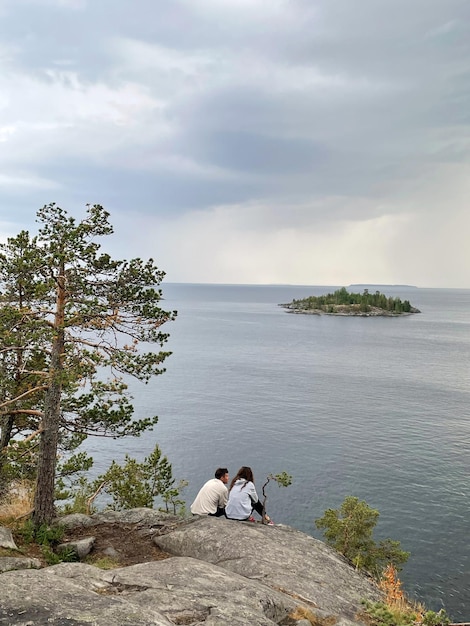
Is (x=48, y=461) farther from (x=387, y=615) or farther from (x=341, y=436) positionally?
(x=341, y=436)

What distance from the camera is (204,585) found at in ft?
33.9

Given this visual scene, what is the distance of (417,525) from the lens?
34.2 m

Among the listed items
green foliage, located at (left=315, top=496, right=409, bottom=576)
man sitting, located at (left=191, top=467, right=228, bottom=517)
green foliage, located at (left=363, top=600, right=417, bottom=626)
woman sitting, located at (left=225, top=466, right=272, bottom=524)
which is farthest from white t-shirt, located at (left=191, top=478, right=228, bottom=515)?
green foliage, located at (left=315, top=496, right=409, bottom=576)

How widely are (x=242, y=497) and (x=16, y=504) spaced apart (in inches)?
406

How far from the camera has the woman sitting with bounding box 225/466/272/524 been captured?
14.9m

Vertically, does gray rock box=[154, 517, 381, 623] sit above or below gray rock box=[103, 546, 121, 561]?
above

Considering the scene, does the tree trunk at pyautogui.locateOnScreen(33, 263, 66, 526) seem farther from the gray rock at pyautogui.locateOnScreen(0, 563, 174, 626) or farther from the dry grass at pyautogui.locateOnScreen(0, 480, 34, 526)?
the gray rock at pyautogui.locateOnScreen(0, 563, 174, 626)

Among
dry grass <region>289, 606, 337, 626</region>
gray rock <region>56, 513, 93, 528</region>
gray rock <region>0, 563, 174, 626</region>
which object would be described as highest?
gray rock <region>0, 563, 174, 626</region>

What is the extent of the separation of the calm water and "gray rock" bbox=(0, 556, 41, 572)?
22128 mm

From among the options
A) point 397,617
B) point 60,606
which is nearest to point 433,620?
point 397,617

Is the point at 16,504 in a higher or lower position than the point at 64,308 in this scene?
lower

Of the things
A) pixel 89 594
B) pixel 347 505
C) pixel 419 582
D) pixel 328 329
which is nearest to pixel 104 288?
pixel 89 594

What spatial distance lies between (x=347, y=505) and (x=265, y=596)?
1479cm

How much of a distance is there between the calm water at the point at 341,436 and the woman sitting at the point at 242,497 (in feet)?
55.2
